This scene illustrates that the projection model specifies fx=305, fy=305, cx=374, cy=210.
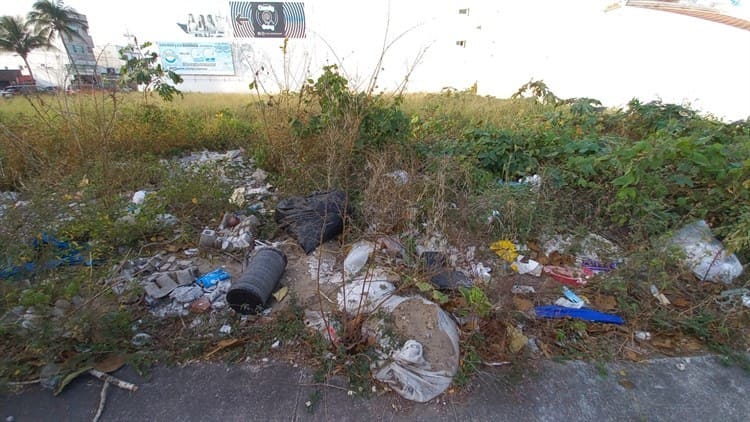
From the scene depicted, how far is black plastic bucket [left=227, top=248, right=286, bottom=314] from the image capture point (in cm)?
190

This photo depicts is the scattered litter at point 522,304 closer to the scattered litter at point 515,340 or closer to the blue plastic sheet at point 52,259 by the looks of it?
the scattered litter at point 515,340

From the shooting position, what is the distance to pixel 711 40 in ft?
19.0

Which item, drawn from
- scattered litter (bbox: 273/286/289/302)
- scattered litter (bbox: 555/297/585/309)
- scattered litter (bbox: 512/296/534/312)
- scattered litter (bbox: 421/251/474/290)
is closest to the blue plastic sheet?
scattered litter (bbox: 273/286/289/302)

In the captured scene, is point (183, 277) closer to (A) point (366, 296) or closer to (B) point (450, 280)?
(A) point (366, 296)

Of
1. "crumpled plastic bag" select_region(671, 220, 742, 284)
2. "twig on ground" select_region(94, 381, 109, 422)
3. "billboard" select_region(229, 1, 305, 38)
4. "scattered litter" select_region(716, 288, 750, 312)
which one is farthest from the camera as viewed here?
"billboard" select_region(229, 1, 305, 38)

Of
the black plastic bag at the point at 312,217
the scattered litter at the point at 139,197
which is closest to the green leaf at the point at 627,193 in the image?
the black plastic bag at the point at 312,217

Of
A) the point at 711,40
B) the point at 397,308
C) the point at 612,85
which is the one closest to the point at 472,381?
the point at 397,308

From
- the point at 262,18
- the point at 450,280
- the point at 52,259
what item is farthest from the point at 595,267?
the point at 262,18

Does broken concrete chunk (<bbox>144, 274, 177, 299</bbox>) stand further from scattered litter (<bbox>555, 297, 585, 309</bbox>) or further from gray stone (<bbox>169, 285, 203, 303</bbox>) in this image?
scattered litter (<bbox>555, 297, 585, 309</bbox>)

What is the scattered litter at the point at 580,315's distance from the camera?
1918 mm

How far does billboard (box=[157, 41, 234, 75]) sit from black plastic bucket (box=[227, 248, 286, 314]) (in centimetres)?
1990

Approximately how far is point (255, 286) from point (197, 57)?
20889mm

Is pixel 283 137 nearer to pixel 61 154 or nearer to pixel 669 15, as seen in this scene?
pixel 61 154

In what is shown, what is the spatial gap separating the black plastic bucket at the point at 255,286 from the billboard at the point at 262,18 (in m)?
19.6
